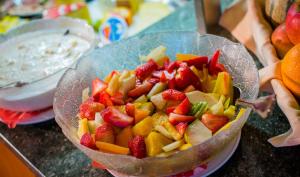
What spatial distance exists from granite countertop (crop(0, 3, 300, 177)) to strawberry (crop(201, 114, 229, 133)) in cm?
11

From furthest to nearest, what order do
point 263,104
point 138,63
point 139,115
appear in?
point 138,63 → point 139,115 → point 263,104

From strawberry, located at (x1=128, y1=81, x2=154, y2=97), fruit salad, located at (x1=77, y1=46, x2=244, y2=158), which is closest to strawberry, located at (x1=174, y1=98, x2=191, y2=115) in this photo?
fruit salad, located at (x1=77, y1=46, x2=244, y2=158)

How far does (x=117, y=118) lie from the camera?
687mm

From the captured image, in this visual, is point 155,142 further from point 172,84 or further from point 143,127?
point 172,84

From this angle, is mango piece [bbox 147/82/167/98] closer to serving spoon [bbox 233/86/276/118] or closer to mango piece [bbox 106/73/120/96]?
mango piece [bbox 106/73/120/96]

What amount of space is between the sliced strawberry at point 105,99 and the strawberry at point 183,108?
0.14m

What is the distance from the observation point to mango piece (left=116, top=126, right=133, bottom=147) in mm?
665

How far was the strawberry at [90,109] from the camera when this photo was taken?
74 centimetres

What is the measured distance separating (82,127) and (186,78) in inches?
8.6

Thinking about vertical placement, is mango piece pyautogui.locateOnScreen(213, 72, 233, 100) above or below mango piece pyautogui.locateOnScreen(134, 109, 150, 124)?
above

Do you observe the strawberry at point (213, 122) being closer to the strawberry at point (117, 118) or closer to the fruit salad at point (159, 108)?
the fruit salad at point (159, 108)

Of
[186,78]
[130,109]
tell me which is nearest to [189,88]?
[186,78]

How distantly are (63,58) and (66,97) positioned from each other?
9.7 inches

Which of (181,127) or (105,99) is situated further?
(105,99)
